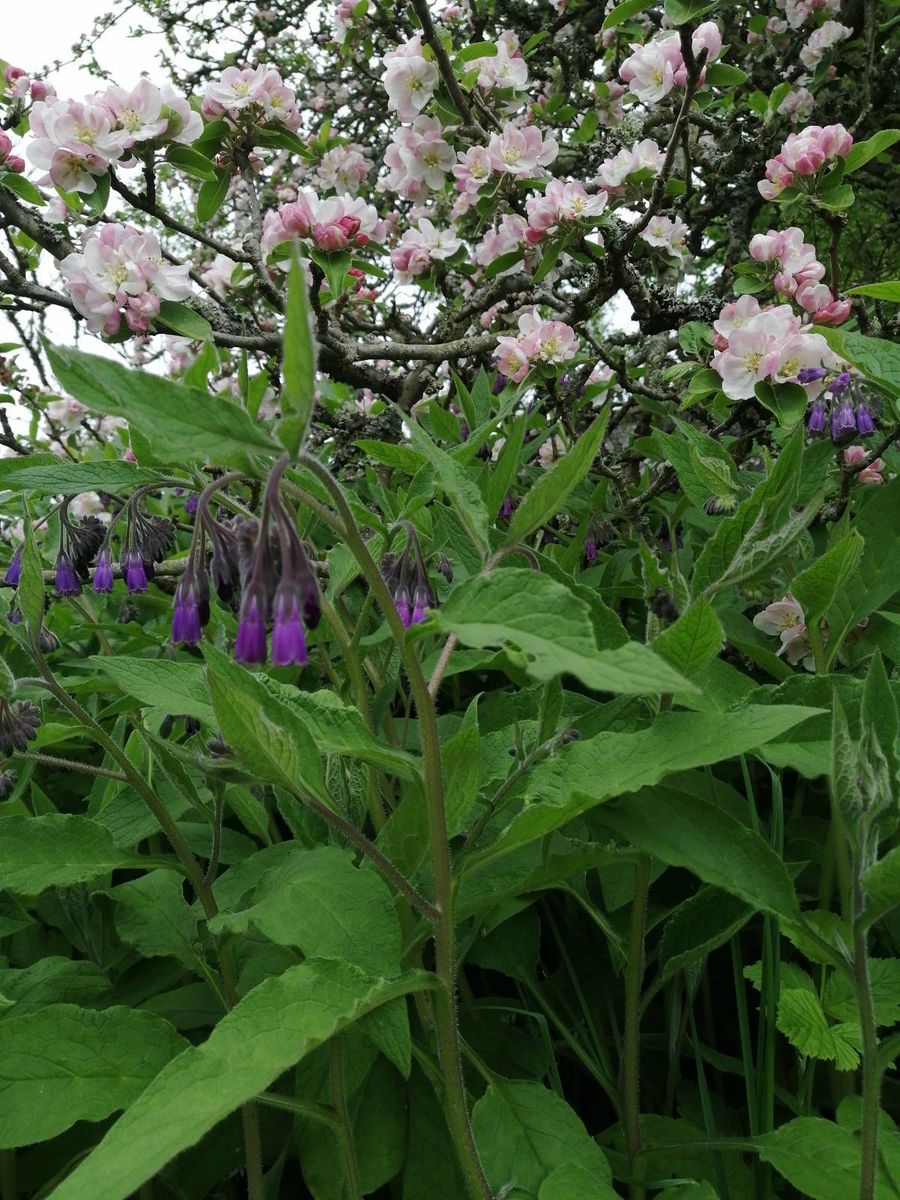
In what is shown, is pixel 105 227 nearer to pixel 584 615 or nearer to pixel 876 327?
pixel 584 615

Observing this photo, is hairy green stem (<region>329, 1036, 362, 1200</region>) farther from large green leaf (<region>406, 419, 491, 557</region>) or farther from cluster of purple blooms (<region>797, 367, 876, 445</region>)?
cluster of purple blooms (<region>797, 367, 876, 445</region>)

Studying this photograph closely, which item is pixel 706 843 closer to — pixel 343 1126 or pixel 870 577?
pixel 343 1126

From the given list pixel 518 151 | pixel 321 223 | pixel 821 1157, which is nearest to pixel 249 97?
pixel 321 223

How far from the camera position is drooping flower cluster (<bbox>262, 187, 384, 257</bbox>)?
2521 millimetres

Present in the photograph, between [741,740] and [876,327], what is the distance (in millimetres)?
1974

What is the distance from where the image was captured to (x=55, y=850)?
1.50 meters

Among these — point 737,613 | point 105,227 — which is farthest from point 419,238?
point 737,613

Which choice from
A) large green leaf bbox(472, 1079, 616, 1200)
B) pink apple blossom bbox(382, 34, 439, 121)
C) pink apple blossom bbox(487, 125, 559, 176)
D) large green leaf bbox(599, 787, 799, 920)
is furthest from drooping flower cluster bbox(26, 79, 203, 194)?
large green leaf bbox(472, 1079, 616, 1200)

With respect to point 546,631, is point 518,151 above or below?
above

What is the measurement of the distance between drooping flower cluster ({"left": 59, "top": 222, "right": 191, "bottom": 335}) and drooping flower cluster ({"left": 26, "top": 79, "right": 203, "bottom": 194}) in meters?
0.32

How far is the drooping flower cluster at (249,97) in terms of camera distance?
2.62 m

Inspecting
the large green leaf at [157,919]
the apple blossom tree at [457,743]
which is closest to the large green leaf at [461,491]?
the apple blossom tree at [457,743]

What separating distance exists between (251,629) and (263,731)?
115mm

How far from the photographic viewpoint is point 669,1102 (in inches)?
62.1
